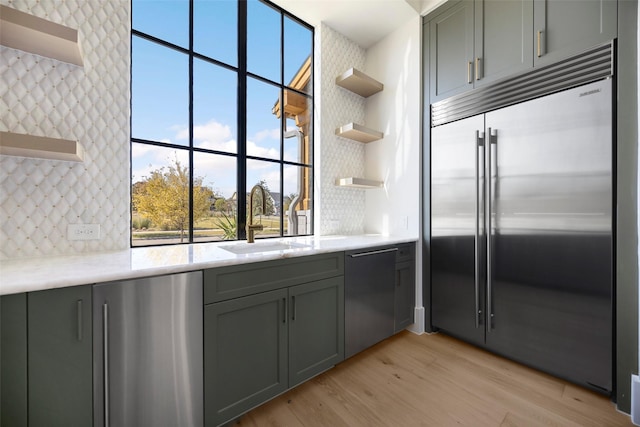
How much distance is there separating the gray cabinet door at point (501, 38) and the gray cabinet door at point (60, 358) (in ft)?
9.28

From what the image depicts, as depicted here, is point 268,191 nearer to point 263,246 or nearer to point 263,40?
point 263,246

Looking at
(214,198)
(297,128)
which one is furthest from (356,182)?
(214,198)

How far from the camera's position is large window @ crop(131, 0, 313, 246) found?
6.40 feet

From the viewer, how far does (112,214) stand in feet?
5.49

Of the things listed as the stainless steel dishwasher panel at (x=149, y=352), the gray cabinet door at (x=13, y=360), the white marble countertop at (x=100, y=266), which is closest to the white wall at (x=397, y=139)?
the white marble countertop at (x=100, y=266)

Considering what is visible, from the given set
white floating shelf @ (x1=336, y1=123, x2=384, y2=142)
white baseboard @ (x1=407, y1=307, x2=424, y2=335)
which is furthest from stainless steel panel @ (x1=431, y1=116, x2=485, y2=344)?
white floating shelf @ (x1=336, y1=123, x2=384, y2=142)

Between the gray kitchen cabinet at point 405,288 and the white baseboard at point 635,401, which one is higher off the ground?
the gray kitchen cabinet at point 405,288

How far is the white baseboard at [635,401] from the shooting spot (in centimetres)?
147

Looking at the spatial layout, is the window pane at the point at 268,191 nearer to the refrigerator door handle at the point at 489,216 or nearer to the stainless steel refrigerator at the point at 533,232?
the stainless steel refrigerator at the point at 533,232

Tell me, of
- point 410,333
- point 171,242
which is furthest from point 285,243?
point 410,333

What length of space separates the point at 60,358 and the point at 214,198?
137 centimetres

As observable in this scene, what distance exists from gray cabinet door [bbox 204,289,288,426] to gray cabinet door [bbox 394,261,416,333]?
117 centimetres

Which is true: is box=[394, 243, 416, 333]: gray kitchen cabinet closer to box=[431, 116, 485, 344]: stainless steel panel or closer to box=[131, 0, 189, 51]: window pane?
box=[431, 116, 485, 344]: stainless steel panel

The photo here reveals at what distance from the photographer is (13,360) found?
953 mm
